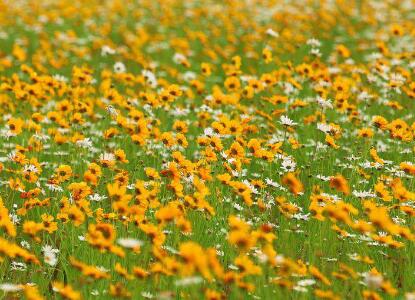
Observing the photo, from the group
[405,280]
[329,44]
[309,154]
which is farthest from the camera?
[329,44]

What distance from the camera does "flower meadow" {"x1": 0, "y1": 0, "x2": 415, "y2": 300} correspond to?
10.8 feet

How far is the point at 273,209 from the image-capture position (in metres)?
4.88

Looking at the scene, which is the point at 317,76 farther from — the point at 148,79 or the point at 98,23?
the point at 98,23

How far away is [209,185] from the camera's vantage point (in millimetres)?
4574

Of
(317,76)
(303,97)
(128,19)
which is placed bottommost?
(128,19)

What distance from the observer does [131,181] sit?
5.12 m

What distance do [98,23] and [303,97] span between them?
6131mm

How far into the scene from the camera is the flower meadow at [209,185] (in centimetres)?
328

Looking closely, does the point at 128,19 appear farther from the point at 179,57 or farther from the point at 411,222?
the point at 411,222

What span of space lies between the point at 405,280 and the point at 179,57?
14.4 ft

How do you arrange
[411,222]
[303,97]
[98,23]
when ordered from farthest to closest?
1. [98,23]
2. [303,97]
3. [411,222]

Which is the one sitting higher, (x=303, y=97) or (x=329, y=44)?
(x=303, y=97)

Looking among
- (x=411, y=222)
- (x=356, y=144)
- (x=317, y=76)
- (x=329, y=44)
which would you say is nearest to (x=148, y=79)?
(x=317, y=76)

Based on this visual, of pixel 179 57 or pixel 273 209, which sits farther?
pixel 179 57
